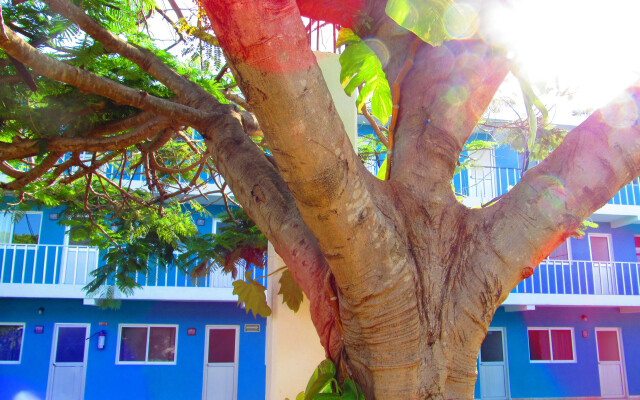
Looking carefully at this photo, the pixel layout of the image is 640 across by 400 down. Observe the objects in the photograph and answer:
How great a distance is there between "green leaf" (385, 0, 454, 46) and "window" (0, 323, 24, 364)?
13.4 meters

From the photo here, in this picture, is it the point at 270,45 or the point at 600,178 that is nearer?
the point at 270,45

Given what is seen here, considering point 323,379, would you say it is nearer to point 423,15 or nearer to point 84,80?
point 423,15

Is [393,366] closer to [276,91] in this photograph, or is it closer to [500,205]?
[500,205]

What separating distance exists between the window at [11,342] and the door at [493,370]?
11.2 meters

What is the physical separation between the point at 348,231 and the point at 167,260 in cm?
472

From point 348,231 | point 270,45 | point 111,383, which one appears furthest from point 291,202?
point 111,383

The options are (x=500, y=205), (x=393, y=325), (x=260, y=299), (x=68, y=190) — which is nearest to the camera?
(x=393, y=325)

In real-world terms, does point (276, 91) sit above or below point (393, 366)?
above

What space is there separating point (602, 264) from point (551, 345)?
8.44 feet

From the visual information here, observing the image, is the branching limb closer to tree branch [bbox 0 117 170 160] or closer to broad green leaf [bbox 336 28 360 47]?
tree branch [bbox 0 117 170 160]

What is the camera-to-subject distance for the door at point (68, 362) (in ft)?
39.2

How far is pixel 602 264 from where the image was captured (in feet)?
46.0

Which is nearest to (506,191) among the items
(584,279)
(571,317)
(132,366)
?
(584,279)

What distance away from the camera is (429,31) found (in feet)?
4.66
